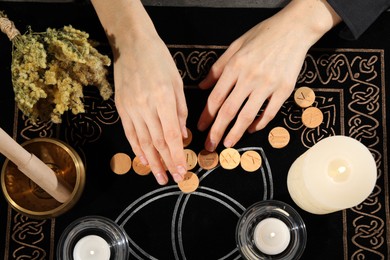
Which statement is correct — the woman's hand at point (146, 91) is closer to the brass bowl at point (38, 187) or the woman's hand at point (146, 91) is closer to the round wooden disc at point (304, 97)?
the brass bowl at point (38, 187)

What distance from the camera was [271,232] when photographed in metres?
0.83

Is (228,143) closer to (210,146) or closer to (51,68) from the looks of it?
(210,146)

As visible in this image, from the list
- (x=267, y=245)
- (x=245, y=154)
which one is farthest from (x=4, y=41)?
(x=267, y=245)

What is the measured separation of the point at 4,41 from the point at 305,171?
574mm

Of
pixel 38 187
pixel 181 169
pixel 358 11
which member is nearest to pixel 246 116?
pixel 181 169

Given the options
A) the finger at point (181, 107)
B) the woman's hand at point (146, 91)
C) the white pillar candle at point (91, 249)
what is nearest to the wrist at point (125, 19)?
the woman's hand at point (146, 91)

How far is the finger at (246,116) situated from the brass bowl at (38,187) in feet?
0.85

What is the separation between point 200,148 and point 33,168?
0.94 feet

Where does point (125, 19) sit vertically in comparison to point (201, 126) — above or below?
above

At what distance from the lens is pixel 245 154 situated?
35.1 inches

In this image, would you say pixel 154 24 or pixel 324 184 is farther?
pixel 154 24

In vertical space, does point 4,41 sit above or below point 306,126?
above

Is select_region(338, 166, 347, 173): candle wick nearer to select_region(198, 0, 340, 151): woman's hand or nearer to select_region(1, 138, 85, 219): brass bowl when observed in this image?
select_region(198, 0, 340, 151): woman's hand

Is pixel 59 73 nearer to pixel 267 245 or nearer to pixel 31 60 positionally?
pixel 31 60
